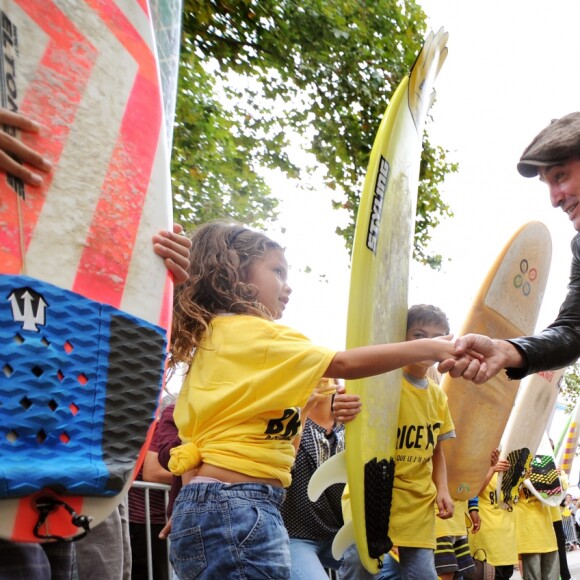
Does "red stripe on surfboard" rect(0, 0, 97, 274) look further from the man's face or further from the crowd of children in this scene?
the man's face

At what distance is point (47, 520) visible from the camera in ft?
4.04

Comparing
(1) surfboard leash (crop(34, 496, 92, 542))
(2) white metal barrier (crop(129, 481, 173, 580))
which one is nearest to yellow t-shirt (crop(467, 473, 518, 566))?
(2) white metal barrier (crop(129, 481, 173, 580))

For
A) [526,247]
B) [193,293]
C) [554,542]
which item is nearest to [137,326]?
[193,293]

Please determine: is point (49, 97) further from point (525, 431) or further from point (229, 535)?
point (525, 431)

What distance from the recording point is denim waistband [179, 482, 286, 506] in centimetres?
174

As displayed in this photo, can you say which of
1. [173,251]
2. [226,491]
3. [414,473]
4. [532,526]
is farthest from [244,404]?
[532,526]

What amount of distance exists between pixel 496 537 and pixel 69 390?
15.6 feet

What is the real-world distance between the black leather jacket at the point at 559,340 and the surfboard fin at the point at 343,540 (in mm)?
880

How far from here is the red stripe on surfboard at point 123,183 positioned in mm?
1505

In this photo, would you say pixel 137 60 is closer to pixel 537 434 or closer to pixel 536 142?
pixel 536 142

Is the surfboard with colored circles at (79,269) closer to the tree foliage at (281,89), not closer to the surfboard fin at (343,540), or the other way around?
the surfboard fin at (343,540)

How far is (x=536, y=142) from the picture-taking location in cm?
235

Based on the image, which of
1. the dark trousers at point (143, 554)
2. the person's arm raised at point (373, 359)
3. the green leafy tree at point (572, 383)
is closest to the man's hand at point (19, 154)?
the person's arm raised at point (373, 359)

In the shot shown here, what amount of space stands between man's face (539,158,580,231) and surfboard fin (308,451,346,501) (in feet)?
4.00
